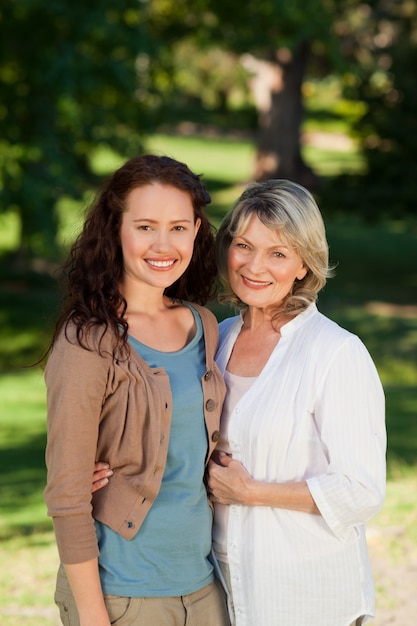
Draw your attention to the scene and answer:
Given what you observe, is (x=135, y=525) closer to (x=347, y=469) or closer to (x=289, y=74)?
(x=347, y=469)

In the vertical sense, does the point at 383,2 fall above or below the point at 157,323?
above

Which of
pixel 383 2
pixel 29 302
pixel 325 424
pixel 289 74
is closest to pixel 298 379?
pixel 325 424

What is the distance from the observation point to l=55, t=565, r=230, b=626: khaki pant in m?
2.64

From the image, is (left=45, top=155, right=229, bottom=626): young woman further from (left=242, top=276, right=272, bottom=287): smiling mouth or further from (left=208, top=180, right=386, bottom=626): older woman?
(left=242, top=276, right=272, bottom=287): smiling mouth

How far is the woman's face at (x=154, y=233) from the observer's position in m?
2.72

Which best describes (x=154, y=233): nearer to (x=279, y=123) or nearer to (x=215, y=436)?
(x=215, y=436)

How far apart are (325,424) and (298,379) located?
16cm

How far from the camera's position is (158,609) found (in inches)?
105

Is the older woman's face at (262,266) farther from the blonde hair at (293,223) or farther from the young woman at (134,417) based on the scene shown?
the young woman at (134,417)

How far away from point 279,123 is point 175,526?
2844 centimetres

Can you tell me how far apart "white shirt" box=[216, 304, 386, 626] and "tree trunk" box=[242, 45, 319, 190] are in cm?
2623

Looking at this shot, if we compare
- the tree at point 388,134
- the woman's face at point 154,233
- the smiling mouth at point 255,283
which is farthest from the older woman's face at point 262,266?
the tree at point 388,134

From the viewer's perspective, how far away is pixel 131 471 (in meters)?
2.66

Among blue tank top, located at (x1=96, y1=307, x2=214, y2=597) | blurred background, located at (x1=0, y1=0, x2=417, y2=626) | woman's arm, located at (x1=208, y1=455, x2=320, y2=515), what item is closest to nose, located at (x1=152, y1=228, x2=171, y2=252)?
blue tank top, located at (x1=96, y1=307, x2=214, y2=597)
